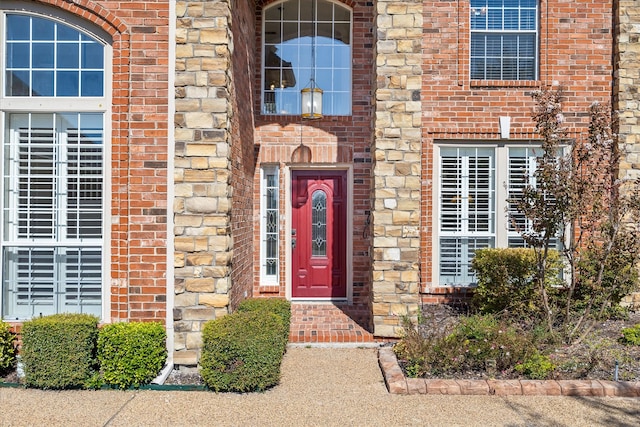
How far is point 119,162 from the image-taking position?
4.79 metres

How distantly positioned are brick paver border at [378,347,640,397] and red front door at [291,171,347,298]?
3197 millimetres

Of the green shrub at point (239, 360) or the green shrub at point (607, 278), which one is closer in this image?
the green shrub at point (239, 360)

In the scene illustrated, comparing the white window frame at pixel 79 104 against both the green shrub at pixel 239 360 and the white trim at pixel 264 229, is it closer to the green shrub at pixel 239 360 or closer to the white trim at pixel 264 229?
the green shrub at pixel 239 360

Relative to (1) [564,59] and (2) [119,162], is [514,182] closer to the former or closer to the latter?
(1) [564,59]

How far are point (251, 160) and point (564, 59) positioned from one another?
16.2ft

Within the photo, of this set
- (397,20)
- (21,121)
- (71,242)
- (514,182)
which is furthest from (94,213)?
(514,182)

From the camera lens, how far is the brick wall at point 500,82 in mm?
6613

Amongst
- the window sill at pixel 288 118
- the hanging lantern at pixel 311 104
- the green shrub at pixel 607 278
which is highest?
the hanging lantern at pixel 311 104

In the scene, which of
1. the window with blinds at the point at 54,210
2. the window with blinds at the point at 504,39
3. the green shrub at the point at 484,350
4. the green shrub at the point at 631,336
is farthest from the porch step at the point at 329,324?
the window with blinds at the point at 504,39

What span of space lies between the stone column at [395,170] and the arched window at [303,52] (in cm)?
176

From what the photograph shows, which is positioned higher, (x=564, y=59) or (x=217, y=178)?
(x=564, y=59)

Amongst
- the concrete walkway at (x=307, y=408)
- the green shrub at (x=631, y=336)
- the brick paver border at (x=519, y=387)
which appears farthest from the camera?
the green shrub at (x=631, y=336)

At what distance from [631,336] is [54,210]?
6708 millimetres

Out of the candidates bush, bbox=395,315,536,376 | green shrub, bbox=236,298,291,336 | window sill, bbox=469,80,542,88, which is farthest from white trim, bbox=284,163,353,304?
bush, bbox=395,315,536,376
